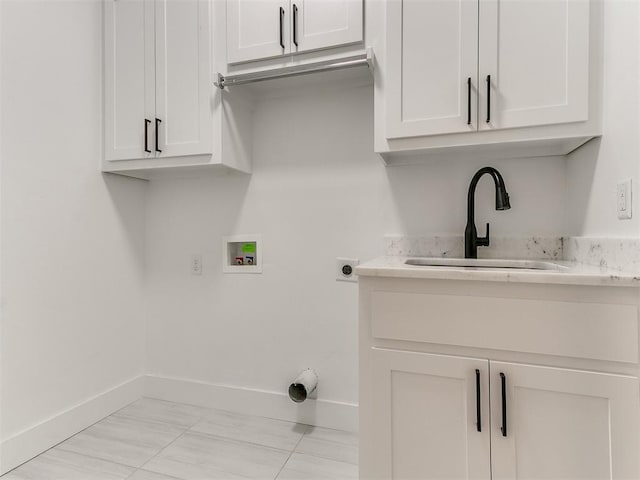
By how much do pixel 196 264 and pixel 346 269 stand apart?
2.93 ft

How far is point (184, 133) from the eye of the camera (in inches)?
67.9

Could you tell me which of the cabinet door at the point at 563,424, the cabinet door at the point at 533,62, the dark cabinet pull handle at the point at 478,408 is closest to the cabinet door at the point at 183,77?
the cabinet door at the point at 533,62

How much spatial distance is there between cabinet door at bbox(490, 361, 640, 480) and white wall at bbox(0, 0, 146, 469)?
1840mm

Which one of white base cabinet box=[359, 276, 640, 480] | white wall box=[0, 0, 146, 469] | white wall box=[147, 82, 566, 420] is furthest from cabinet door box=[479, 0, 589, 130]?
white wall box=[0, 0, 146, 469]

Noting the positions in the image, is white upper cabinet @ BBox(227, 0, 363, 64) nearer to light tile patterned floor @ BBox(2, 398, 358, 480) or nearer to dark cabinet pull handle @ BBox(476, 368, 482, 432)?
dark cabinet pull handle @ BBox(476, 368, 482, 432)

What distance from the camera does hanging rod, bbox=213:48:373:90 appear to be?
1454 millimetres

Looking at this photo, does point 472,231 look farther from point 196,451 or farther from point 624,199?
point 196,451

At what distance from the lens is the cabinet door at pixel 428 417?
3.52 ft

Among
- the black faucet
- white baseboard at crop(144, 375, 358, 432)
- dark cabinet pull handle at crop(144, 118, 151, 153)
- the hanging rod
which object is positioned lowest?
white baseboard at crop(144, 375, 358, 432)

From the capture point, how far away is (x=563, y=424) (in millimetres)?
997

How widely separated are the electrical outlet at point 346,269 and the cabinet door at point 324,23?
3.15ft

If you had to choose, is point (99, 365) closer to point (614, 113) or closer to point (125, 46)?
point (125, 46)

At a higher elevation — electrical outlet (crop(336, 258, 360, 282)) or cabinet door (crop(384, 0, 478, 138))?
cabinet door (crop(384, 0, 478, 138))

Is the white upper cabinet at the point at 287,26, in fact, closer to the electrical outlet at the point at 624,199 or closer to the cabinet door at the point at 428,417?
the electrical outlet at the point at 624,199
